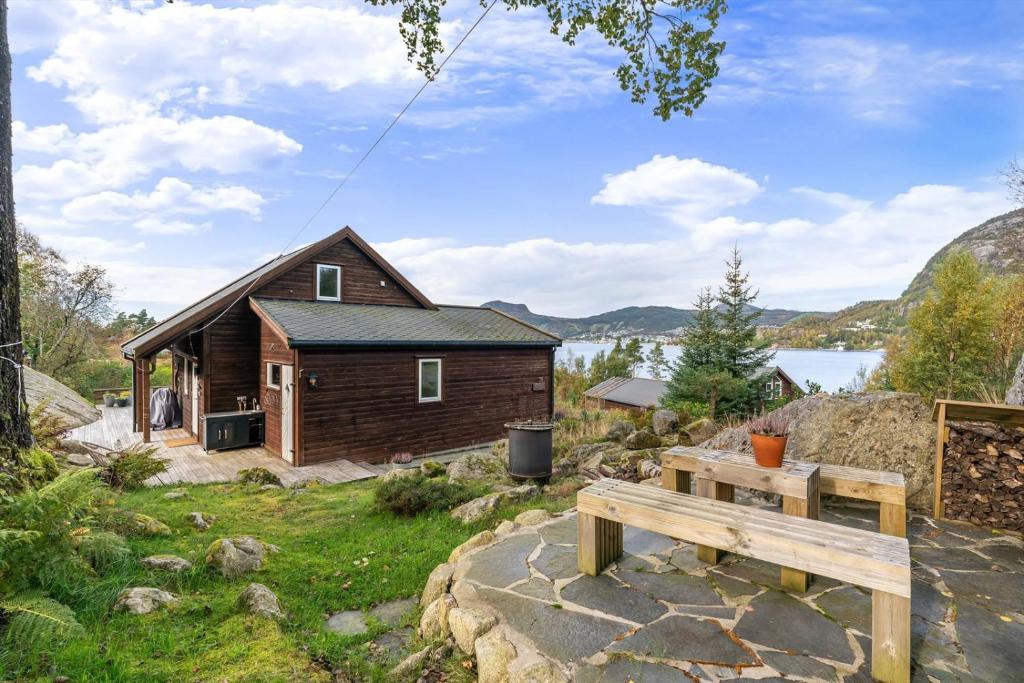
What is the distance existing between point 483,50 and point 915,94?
276 inches

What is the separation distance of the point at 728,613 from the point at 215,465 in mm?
9507

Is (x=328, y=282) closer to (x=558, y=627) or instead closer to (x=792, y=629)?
(x=558, y=627)

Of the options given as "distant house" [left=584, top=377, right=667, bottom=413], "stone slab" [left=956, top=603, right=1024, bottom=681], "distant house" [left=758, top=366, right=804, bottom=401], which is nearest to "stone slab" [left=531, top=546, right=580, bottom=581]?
"stone slab" [left=956, top=603, right=1024, bottom=681]

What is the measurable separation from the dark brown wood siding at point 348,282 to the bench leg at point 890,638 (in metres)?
12.3

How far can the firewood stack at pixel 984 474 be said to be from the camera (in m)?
3.91

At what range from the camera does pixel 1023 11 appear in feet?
19.7

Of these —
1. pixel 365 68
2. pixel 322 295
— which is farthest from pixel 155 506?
pixel 322 295

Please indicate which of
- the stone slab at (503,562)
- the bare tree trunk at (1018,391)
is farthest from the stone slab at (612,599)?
the bare tree trunk at (1018,391)

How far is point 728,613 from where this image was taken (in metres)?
2.59

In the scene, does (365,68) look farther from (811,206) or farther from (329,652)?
(811,206)

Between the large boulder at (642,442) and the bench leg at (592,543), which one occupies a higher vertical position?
the bench leg at (592,543)

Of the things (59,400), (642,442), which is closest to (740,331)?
(642,442)

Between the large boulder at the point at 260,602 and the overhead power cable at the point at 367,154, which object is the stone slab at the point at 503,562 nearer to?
the large boulder at the point at 260,602

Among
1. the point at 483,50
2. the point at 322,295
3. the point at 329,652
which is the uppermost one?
the point at 483,50
